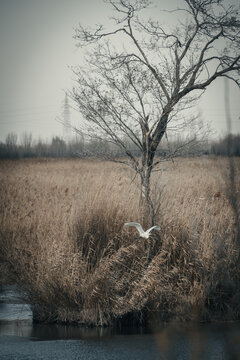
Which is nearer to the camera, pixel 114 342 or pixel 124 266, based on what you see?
pixel 114 342

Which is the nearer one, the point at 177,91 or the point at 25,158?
the point at 177,91

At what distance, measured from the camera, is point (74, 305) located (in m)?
7.38

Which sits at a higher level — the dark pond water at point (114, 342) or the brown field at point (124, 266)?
the brown field at point (124, 266)

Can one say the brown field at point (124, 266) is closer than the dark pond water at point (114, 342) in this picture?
No

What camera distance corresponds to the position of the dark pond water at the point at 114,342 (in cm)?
634

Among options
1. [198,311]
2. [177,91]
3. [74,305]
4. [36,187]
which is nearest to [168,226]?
[198,311]

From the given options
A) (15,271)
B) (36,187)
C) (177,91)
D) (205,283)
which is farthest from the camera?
(36,187)

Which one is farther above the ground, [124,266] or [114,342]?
[124,266]

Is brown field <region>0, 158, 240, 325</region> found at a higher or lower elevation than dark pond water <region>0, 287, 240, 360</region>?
higher

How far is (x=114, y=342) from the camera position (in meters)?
6.70

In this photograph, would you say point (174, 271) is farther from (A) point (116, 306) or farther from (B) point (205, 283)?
(A) point (116, 306)

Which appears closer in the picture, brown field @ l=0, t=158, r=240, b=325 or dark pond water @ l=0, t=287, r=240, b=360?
dark pond water @ l=0, t=287, r=240, b=360

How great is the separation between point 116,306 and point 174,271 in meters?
1.13

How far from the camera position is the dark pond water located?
6.34m
